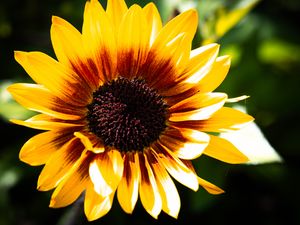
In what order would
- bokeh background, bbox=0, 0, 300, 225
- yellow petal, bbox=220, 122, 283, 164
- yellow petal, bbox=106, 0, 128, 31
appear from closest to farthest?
1. yellow petal, bbox=106, 0, 128, 31
2. yellow petal, bbox=220, 122, 283, 164
3. bokeh background, bbox=0, 0, 300, 225

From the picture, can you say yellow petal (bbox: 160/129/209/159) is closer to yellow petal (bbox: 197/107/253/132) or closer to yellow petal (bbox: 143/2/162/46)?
yellow petal (bbox: 197/107/253/132)

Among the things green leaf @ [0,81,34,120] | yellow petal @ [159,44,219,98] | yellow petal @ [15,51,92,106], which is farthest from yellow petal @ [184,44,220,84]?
green leaf @ [0,81,34,120]

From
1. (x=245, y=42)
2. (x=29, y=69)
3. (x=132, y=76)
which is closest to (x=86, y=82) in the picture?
(x=132, y=76)

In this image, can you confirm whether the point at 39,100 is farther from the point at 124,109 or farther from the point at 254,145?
the point at 254,145

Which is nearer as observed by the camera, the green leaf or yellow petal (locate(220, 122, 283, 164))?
yellow petal (locate(220, 122, 283, 164))

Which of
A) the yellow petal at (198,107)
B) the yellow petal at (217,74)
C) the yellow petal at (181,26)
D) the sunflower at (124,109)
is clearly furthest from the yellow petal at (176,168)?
the yellow petal at (181,26)

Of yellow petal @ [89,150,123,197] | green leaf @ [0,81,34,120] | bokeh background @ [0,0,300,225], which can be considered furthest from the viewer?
bokeh background @ [0,0,300,225]
